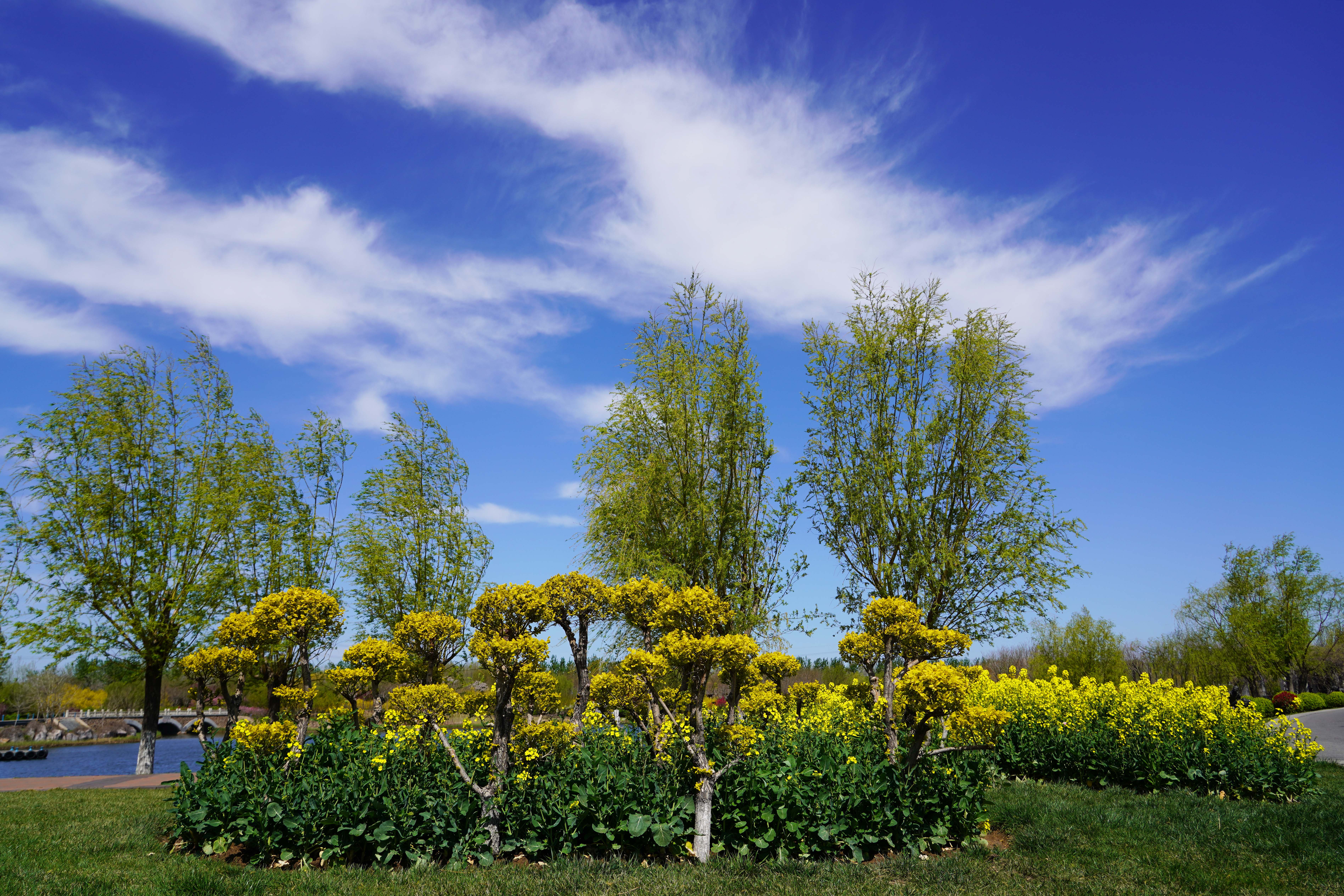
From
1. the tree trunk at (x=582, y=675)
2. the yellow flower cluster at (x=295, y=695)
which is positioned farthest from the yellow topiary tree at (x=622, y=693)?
the yellow flower cluster at (x=295, y=695)

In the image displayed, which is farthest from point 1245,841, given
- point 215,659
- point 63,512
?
point 63,512

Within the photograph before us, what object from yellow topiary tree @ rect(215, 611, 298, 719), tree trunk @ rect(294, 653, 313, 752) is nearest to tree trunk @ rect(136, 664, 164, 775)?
yellow topiary tree @ rect(215, 611, 298, 719)

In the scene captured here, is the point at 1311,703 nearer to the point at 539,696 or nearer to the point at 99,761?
the point at 539,696

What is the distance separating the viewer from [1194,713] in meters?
12.2

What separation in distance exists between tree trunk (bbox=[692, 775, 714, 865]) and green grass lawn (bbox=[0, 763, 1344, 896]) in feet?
0.97

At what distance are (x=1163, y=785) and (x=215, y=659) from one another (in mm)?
14718

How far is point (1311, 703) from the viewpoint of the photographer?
36125 mm

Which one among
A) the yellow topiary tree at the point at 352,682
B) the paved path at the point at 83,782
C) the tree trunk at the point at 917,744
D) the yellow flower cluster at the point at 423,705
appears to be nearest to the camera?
the yellow flower cluster at the point at 423,705

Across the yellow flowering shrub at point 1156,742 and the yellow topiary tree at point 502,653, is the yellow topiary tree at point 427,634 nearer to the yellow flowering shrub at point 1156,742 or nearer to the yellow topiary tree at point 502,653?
the yellow topiary tree at point 502,653

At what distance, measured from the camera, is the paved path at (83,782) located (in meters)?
14.4

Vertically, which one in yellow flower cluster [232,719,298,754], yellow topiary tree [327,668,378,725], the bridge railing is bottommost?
the bridge railing

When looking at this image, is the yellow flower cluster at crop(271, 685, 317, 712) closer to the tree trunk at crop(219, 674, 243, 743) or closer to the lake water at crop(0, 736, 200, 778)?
the tree trunk at crop(219, 674, 243, 743)

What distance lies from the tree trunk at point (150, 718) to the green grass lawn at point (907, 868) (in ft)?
26.7

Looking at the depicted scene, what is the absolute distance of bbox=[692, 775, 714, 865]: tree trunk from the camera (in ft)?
23.8
